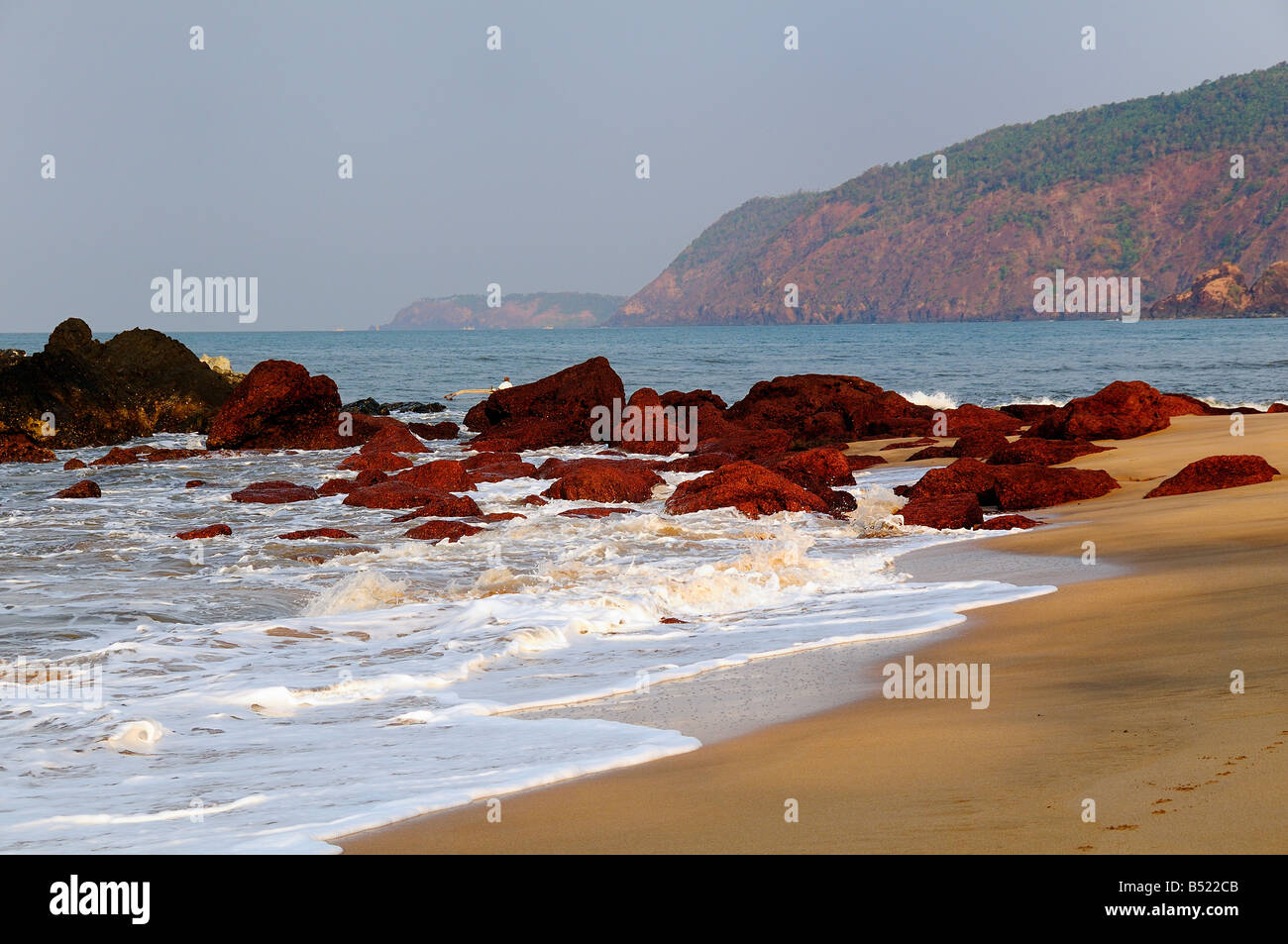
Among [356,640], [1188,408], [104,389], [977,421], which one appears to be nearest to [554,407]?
[977,421]

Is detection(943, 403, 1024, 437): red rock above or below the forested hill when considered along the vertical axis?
below

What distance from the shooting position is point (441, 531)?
12.4 m

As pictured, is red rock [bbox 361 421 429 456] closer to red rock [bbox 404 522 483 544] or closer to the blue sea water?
red rock [bbox 404 522 483 544]

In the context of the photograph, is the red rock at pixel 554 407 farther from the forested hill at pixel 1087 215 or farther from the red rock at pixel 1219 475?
the forested hill at pixel 1087 215

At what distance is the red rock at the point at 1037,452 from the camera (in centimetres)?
1449

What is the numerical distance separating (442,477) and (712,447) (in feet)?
18.6

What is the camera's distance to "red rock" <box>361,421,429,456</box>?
22.3 meters

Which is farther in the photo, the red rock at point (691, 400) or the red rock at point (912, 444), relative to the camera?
the red rock at point (691, 400)

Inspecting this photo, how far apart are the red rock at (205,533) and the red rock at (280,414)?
11175mm

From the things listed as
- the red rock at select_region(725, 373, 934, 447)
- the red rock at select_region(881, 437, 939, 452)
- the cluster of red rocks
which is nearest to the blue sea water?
the red rock at select_region(725, 373, 934, 447)

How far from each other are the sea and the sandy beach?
0.39 meters

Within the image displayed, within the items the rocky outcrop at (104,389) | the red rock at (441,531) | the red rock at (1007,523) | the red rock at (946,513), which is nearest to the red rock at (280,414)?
the rocky outcrop at (104,389)

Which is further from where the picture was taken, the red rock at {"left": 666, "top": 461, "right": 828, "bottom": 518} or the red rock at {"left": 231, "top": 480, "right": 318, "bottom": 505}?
the red rock at {"left": 231, "top": 480, "right": 318, "bottom": 505}
